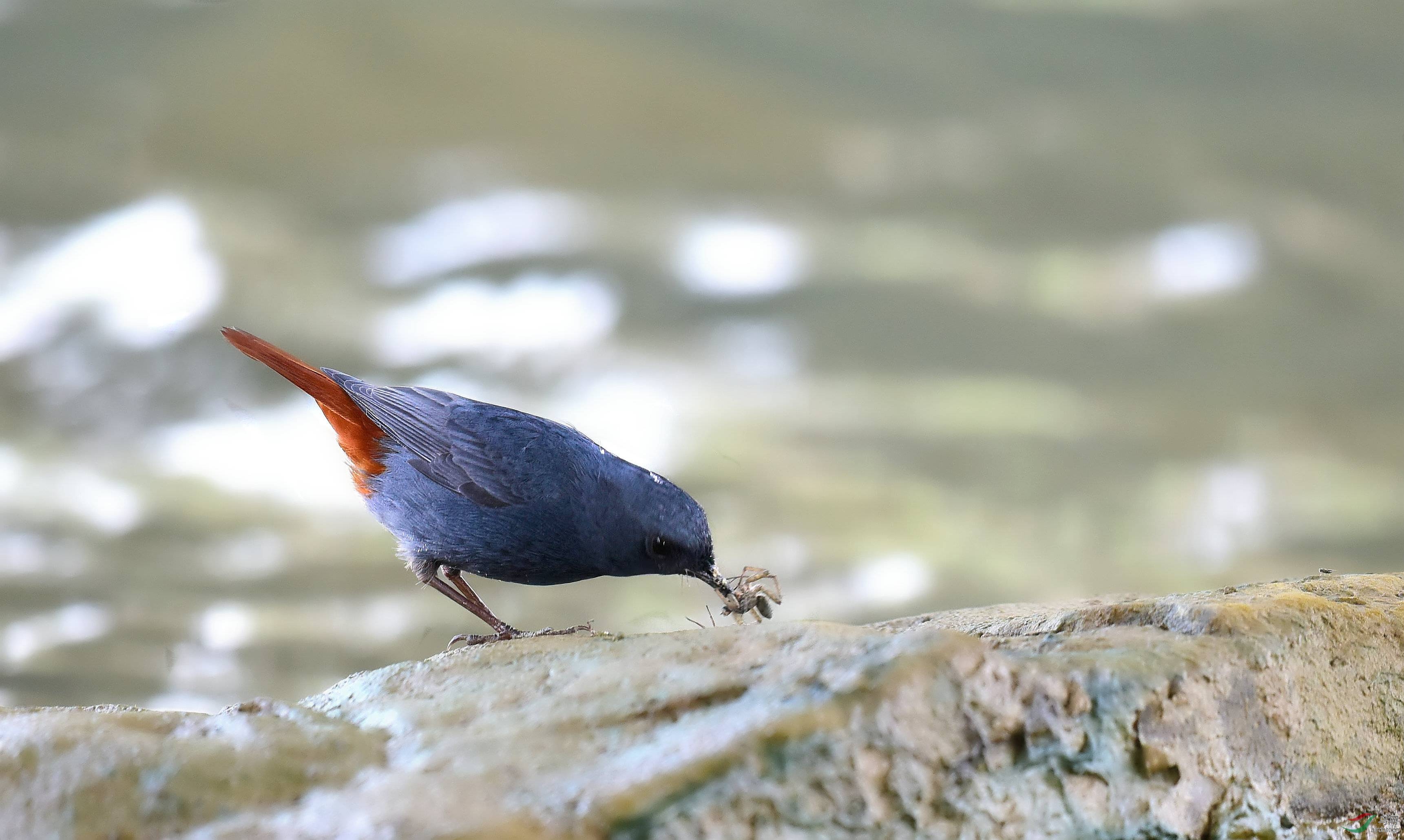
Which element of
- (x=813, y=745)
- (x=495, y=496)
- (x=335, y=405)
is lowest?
(x=813, y=745)

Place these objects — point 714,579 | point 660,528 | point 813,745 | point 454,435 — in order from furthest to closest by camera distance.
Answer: point 454,435, point 714,579, point 660,528, point 813,745

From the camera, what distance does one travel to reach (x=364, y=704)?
195 centimetres

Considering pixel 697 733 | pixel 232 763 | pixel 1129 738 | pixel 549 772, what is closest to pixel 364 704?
pixel 232 763

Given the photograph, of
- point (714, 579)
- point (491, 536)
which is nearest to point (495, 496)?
point (491, 536)

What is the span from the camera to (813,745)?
138 centimetres

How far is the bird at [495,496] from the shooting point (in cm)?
269

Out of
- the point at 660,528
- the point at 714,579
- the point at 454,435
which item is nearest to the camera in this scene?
the point at 660,528

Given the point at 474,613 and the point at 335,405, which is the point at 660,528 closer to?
the point at 474,613

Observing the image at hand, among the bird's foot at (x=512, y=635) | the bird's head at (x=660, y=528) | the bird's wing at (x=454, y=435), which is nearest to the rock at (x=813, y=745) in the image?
the bird's foot at (x=512, y=635)

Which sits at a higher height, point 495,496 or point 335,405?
point 335,405

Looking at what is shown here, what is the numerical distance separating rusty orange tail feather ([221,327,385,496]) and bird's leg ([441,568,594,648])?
37 centimetres

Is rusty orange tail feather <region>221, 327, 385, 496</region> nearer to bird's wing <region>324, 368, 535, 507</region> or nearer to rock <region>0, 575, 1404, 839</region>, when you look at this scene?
bird's wing <region>324, 368, 535, 507</region>

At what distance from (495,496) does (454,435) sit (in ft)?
1.01

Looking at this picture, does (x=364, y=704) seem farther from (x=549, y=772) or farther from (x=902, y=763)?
(x=902, y=763)
